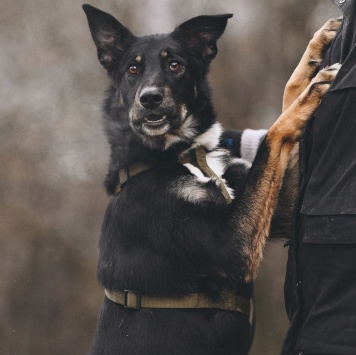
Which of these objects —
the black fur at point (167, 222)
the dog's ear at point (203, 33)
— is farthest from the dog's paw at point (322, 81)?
the dog's ear at point (203, 33)

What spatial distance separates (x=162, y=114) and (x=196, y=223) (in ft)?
2.04

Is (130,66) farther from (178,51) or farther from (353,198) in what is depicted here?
(353,198)

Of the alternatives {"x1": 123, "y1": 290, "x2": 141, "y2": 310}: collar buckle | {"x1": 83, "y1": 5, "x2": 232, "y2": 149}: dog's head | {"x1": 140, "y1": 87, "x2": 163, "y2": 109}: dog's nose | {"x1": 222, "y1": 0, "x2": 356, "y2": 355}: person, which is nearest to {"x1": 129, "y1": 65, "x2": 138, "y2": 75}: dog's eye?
{"x1": 83, "y1": 5, "x2": 232, "y2": 149}: dog's head

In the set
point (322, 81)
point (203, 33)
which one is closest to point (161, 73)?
A: point (203, 33)


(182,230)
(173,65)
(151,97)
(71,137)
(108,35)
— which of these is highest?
(108,35)

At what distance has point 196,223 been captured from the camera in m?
3.14

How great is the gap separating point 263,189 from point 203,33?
3.24 ft

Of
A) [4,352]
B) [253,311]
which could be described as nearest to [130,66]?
[253,311]

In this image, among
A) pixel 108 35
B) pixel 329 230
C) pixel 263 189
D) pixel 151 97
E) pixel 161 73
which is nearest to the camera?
pixel 329 230

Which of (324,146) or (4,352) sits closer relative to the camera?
(324,146)

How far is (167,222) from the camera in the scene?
3182 mm

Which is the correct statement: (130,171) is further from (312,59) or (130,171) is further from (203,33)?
(312,59)

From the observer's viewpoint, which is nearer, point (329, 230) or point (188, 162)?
point (329, 230)

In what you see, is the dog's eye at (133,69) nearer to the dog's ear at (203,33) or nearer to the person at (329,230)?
the dog's ear at (203,33)
